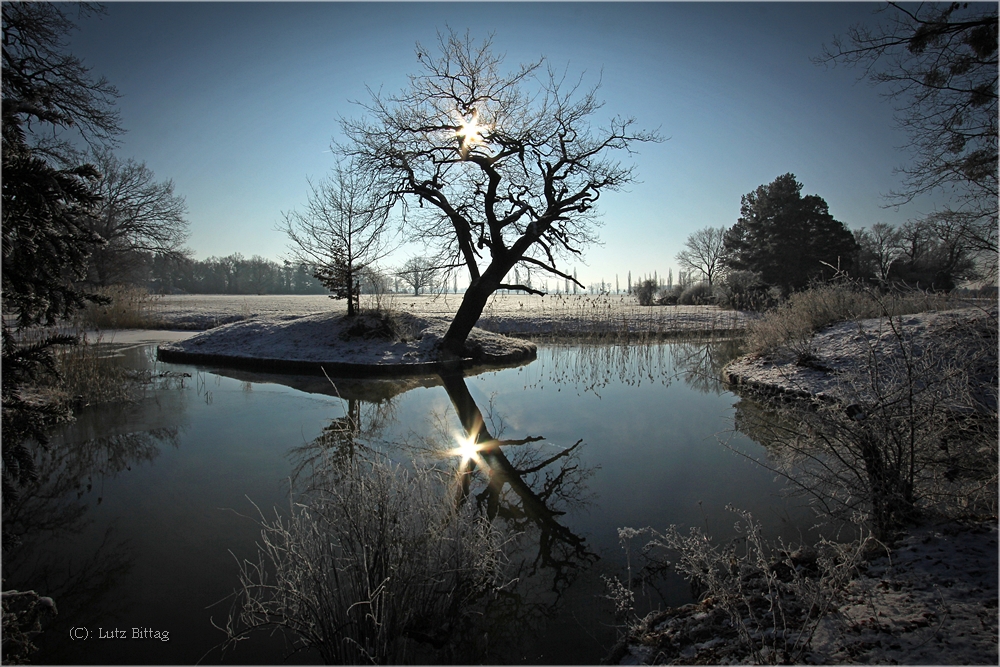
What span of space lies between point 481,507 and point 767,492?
2.80 m

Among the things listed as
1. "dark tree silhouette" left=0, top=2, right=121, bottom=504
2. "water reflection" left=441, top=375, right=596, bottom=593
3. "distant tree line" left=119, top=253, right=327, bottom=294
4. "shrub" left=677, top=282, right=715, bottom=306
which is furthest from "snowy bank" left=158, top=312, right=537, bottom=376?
"distant tree line" left=119, top=253, right=327, bottom=294

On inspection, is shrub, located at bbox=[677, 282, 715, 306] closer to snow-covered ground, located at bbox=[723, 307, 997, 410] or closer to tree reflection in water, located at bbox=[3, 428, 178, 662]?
snow-covered ground, located at bbox=[723, 307, 997, 410]

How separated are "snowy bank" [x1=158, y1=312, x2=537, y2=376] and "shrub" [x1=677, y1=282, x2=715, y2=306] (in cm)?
2343

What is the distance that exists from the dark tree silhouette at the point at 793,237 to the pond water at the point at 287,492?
23.7 metres

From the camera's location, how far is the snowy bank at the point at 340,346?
37.8 feet

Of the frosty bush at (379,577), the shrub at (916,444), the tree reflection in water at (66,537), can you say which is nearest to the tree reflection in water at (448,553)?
the frosty bush at (379,577)

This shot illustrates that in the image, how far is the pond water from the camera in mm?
2826

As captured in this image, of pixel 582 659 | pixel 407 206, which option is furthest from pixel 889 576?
pixel 407 206

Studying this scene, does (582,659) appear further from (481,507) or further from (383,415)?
(383,415)

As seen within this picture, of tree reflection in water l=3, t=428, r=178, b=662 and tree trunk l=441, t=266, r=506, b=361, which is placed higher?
tree trunk l=441, t=266, r=506, b=361

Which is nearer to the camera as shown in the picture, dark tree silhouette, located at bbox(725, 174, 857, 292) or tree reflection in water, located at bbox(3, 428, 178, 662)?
tree reflection in water, located at bbox(3, 428, 178, 662)

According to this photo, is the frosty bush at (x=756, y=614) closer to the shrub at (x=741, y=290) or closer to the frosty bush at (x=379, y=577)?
the frosty bush at (x=379, y=577)

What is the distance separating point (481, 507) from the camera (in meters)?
4.19

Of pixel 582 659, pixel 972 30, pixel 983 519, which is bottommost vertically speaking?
pixel 582 659
